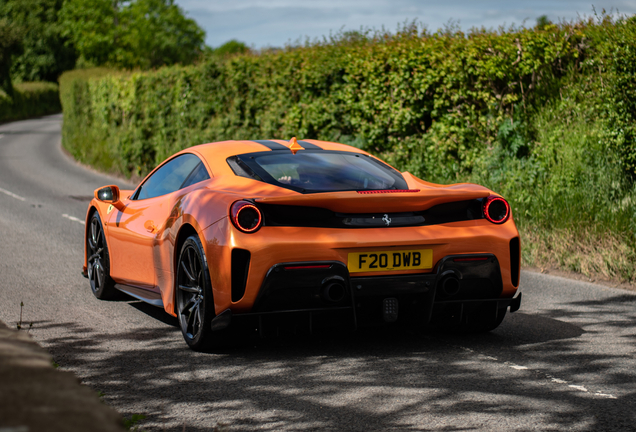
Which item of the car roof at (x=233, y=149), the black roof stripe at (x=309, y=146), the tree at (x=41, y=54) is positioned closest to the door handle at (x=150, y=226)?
the car roof at (x=233, y=149)

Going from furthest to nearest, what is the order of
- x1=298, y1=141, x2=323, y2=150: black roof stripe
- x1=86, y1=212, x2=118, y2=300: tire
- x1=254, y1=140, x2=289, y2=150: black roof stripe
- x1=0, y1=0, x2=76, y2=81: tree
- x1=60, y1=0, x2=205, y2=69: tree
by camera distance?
1. x1=0, y1=0, x2=76, y2=81: tree
2. x1=60, y1=0, x2=205, y2=69: tree
3. x1=86, y1=212, x2=118, y2=300: tire
4. x1=298, y1=141, x2=323, y2=150: black roof stripe
5. x1=254, y1=140, x2=289, y2=150: black roof stripe

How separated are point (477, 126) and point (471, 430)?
318 inches

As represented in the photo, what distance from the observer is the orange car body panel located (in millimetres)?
4547

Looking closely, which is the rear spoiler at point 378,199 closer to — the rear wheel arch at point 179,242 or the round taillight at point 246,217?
the round taillight at point 246,217

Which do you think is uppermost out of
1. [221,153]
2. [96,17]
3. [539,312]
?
[96,17]

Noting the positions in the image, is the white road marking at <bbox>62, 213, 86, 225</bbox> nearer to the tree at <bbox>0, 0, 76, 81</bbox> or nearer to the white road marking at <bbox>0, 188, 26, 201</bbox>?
the white road marking at <bbox>0, 188, 26, 201</bbox>

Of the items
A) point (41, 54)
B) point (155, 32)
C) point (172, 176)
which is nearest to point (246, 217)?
point (172, 176)

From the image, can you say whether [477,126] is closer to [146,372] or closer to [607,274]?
[607,274]

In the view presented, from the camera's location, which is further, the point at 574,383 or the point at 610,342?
the point at 610,342

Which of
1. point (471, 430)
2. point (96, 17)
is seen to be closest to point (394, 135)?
point (471, 430)

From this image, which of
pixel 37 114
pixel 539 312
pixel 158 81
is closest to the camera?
pixel 539 312

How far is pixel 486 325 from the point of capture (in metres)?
5.51

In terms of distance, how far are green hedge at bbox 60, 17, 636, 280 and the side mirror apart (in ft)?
15.6

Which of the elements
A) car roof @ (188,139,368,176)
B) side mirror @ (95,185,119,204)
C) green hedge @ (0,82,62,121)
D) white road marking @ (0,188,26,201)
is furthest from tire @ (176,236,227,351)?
green hedge @ (0,82,62,121)
